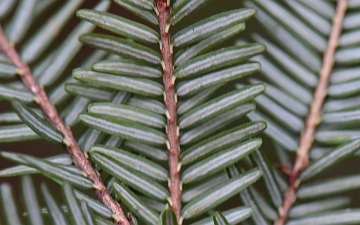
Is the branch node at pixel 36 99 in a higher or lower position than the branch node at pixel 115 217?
higher

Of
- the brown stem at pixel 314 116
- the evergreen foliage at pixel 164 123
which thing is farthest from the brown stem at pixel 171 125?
the brown stem at pixel 314 116

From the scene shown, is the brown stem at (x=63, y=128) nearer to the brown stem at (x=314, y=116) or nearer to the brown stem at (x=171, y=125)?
the brown stem at (x=171, y=125)

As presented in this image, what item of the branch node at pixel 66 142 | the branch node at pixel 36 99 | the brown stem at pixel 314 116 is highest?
the branch node at pixel 36 99

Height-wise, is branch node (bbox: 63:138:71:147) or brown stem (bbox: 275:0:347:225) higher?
branch node (bbox: 63:138:71:147)

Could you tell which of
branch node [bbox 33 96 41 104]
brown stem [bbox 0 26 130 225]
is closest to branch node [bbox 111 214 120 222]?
brown stem [bbox 0 26 130 225]

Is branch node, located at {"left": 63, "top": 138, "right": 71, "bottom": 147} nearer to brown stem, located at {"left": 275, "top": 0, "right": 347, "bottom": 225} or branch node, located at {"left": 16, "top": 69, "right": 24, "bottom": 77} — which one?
branch node, located at {"left": 16, "top": 69, "right": 24, "bottom": 77}

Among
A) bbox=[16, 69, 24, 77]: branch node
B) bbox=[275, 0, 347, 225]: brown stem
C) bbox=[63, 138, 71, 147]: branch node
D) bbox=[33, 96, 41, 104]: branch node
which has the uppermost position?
bbox=[16, 69, 24, 77]: branch node

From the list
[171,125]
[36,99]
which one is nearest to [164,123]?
[171,125]
